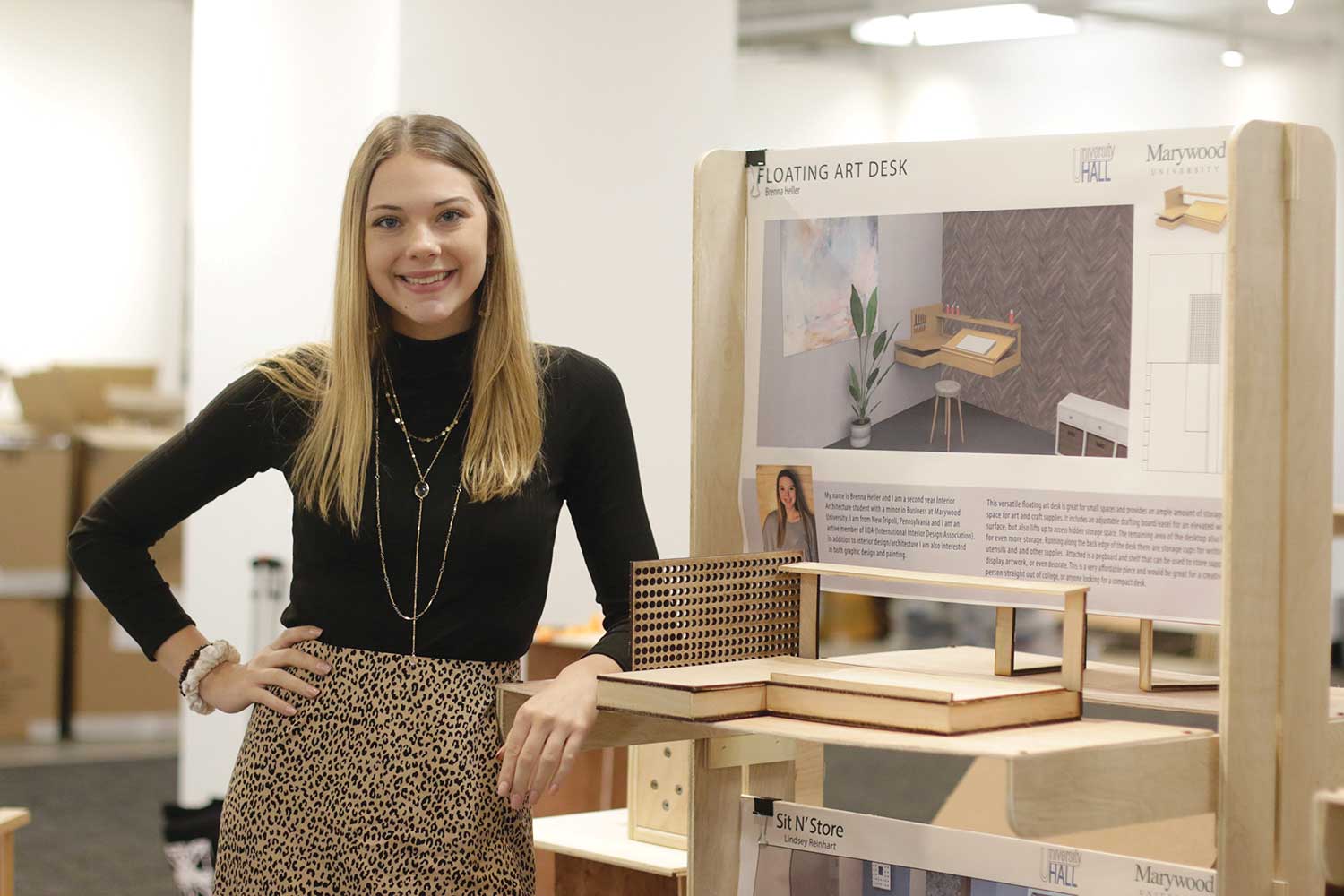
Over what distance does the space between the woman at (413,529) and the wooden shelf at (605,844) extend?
520 millimetres

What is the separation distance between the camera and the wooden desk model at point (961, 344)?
154cm

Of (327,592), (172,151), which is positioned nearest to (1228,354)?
(327,592)

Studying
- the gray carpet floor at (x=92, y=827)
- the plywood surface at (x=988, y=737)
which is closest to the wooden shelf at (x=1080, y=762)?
the plywood surface at (x=988, y=737)

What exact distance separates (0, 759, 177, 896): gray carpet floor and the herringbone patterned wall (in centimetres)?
316

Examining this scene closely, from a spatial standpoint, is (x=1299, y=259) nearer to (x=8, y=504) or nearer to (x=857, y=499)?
(x=857, y=499)

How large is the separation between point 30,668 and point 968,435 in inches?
183

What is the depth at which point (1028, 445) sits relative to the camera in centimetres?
153

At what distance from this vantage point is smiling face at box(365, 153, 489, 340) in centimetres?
165

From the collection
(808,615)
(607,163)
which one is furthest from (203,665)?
(607,163)

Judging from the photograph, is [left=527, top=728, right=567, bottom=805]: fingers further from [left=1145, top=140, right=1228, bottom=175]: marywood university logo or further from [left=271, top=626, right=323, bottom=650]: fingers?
[left=1145, top=140, right=1228, bottom=175]: marywood university logo

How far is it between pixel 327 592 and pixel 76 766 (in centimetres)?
411

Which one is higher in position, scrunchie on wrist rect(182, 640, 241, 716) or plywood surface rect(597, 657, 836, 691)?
plywood surface rect(597, 657, 836, 691)

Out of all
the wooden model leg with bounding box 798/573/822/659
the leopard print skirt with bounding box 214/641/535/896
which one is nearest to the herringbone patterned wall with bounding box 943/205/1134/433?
the wooden model leg with bounding box 798/573/822/659

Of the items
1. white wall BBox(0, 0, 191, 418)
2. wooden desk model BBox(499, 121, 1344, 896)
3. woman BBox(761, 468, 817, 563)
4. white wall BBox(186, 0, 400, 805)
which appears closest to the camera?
wooden desk model BBox(499, 121, 1344, 896)
